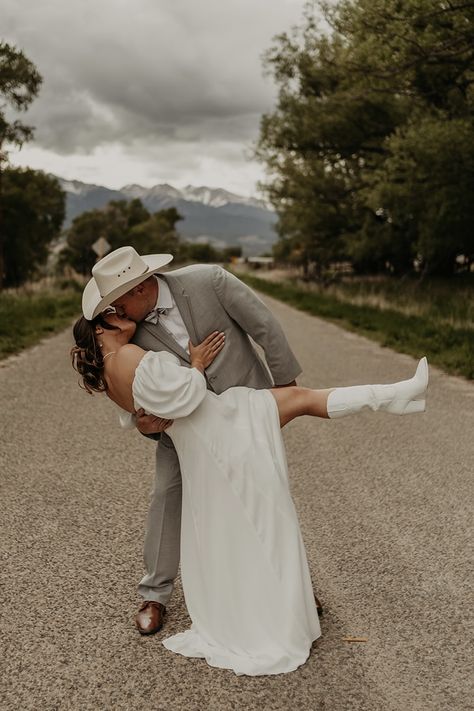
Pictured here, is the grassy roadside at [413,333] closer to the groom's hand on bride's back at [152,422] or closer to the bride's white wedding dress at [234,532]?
the bride's white wedding dress at [234,532]

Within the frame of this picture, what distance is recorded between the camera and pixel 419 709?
9.09 ft

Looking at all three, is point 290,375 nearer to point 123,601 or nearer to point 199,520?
point 199,520

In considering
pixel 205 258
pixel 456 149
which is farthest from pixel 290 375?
pixel 205 258

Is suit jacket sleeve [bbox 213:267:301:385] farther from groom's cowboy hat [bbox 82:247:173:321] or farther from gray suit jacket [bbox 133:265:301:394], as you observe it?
groom's cowboy hat [bbox 82:247:173:321]

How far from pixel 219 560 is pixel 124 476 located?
2.94 metres

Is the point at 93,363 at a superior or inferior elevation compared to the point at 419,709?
superior

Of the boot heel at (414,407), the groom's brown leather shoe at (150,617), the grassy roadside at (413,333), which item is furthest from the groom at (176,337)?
the grassy roadside at (413,333)

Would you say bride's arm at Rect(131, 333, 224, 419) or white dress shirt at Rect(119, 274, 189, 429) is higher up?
white dress shirt at Rect(119, 274, 189, 429)

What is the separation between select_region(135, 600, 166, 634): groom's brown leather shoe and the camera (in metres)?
3.43

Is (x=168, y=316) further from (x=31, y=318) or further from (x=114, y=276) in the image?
(x=31, y=318)

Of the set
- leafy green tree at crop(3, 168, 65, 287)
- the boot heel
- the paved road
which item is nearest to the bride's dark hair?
the paved road

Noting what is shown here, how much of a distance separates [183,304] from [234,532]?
3.61ft

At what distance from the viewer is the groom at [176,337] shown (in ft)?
11.3

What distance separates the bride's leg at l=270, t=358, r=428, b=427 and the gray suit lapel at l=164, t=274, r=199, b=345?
0.48 metres
